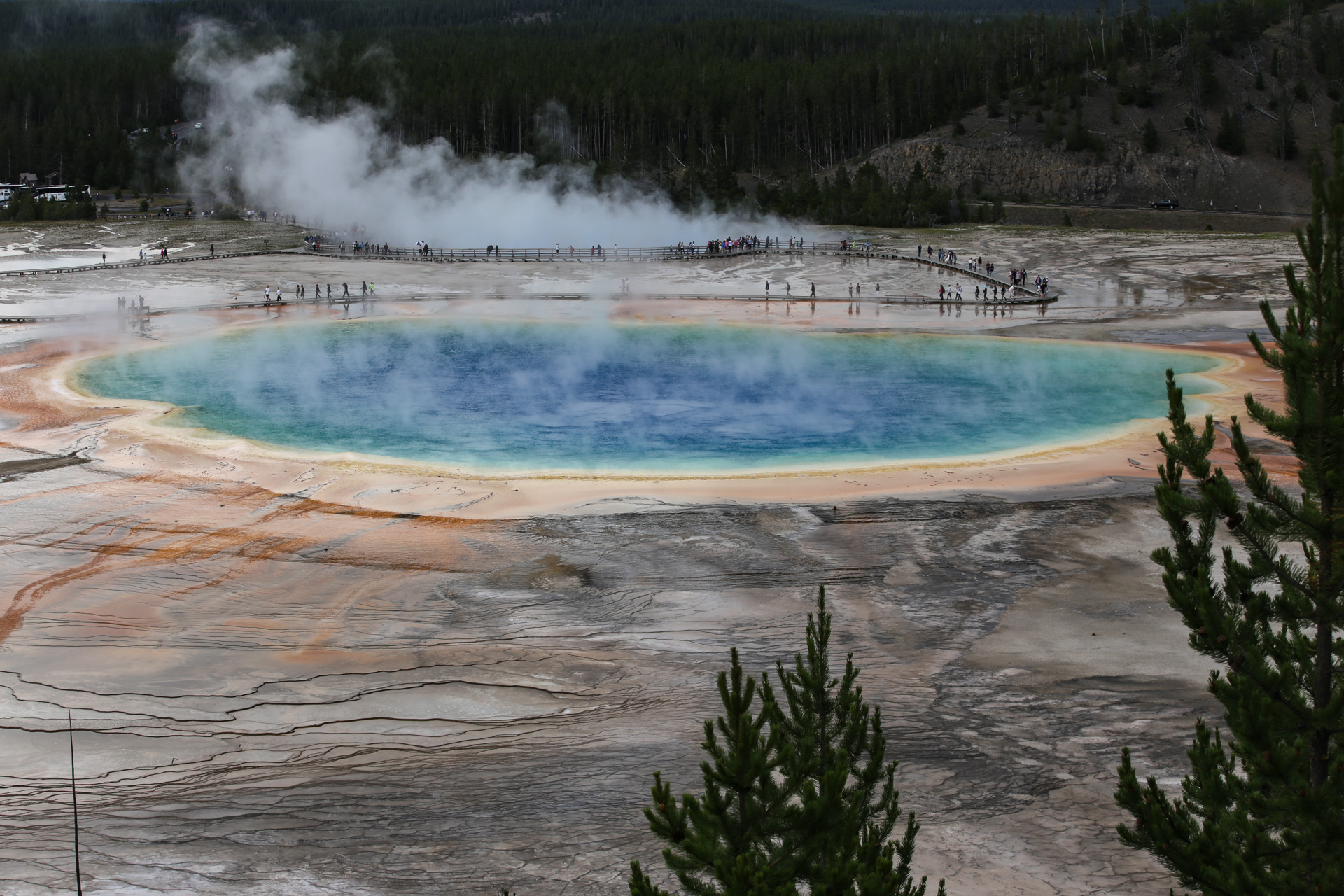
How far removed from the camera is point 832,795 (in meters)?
5.18

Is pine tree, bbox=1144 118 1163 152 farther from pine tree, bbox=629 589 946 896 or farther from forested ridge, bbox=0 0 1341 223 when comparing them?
pine tree, bbox=629 589 946 896

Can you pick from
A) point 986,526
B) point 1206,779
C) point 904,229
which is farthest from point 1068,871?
point 904,229

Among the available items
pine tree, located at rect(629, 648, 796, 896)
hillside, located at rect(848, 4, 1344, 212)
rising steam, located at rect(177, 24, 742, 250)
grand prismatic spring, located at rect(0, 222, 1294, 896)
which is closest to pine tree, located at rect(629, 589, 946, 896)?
pine tree, located at rect(629, 648, 796, 896)

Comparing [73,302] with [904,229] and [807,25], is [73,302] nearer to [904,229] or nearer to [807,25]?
[904,229]

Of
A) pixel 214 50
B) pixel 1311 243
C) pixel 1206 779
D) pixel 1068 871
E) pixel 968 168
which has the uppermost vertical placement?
pixel 214 50

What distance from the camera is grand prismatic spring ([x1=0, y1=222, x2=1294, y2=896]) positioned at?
9188mm

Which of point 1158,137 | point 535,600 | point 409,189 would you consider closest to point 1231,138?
point 1158,137

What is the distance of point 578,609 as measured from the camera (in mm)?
13594

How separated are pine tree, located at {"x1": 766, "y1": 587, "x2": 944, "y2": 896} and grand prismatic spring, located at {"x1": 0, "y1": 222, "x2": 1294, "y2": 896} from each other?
2.95m

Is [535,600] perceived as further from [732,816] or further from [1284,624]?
[1284,624]

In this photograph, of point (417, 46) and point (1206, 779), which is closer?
point (1206, 779)

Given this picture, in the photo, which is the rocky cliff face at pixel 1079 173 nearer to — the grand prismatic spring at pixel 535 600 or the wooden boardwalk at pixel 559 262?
the wooden boardwalk at pixel 559 262

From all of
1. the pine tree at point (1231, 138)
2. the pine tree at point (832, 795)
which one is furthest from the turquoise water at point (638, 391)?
the pine tree at point (1231, 138)

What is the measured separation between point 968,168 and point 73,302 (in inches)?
2328
